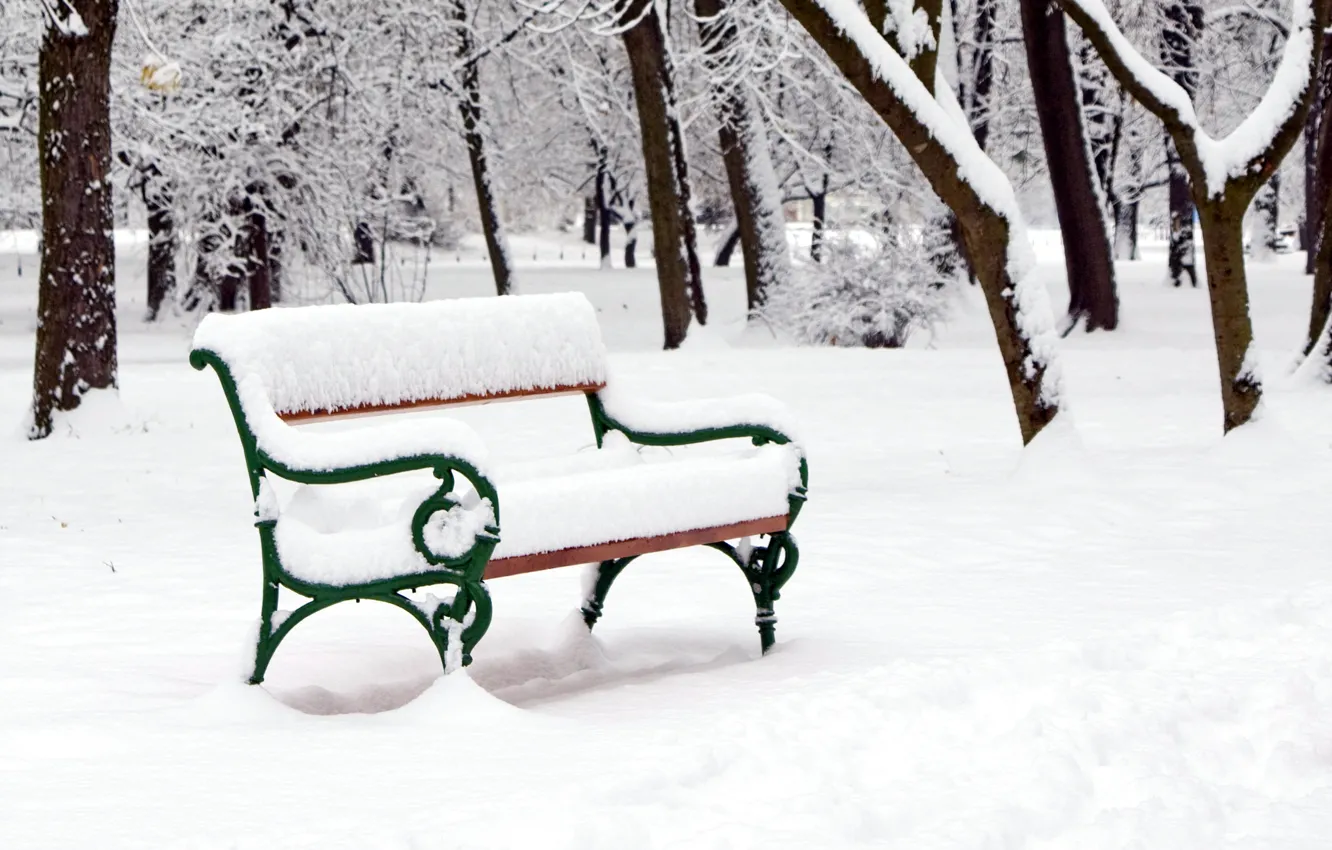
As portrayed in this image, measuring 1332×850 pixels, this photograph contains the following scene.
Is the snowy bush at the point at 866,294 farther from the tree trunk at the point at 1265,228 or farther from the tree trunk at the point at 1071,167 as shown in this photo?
the tree trunk at the point at 1265,228

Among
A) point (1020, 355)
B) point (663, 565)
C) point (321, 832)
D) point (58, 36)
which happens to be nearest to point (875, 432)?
point (1020, 355)

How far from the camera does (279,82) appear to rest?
1919 cm

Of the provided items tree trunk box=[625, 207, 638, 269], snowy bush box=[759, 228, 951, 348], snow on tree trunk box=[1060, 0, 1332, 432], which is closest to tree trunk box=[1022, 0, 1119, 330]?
snowy bush box=[759, 228, 951, 348]

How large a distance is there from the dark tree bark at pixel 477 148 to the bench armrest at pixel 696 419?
1608 centimetres

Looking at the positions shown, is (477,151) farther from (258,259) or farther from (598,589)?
(598,589)

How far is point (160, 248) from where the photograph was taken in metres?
23.7

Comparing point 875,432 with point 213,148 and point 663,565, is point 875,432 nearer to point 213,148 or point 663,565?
point 663,565

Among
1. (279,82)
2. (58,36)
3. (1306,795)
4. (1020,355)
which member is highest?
(279,82)

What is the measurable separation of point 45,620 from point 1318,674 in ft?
12.3

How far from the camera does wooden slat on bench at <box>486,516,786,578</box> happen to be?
390cm

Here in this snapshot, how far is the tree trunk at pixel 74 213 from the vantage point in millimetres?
9383

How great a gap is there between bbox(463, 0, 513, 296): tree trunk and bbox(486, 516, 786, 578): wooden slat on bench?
16.5 m

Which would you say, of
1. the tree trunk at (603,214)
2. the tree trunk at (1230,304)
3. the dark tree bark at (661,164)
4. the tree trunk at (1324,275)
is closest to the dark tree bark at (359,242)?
the dark tree bark at (661,164)

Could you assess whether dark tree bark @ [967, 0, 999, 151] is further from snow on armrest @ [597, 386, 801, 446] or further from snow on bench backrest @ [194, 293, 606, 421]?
snow on bench backrest @ [194, 293, 606, 421]
